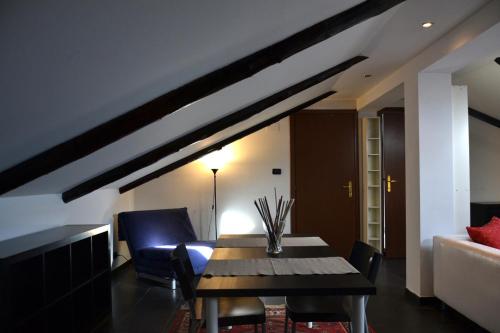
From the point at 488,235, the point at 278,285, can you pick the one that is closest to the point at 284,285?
the point at 278,285

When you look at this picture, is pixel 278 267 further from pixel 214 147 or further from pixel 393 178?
pixel 393 178

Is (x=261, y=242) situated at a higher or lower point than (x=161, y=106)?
lower

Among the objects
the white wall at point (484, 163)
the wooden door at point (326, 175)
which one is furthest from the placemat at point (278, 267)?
the white wall at point (484, 163)

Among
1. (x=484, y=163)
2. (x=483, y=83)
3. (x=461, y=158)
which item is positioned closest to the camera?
(x=461, y=158)

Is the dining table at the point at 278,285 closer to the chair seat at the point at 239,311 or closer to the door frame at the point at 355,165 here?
the chair seat at the point at 239,311

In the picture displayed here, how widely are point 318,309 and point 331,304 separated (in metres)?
0.13

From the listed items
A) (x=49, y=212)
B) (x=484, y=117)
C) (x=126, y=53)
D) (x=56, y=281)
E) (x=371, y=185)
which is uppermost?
(x=484, y=117)

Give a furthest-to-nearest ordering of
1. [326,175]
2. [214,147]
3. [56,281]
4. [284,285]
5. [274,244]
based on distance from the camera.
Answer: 1. [326,175]
2. [214,147]
3. [56,281]
4. [274,244]
5. [284,285]

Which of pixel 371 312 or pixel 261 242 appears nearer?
pixel 261 242

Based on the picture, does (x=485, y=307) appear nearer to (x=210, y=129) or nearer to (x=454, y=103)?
(x=454, y=103)

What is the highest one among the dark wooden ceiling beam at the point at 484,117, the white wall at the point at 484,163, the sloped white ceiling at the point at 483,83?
the sloped white ceiling at the point at 483,83

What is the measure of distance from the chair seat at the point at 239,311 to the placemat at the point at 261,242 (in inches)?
20.7

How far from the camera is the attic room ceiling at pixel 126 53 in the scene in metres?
1.14

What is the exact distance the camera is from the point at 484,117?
221 inches
